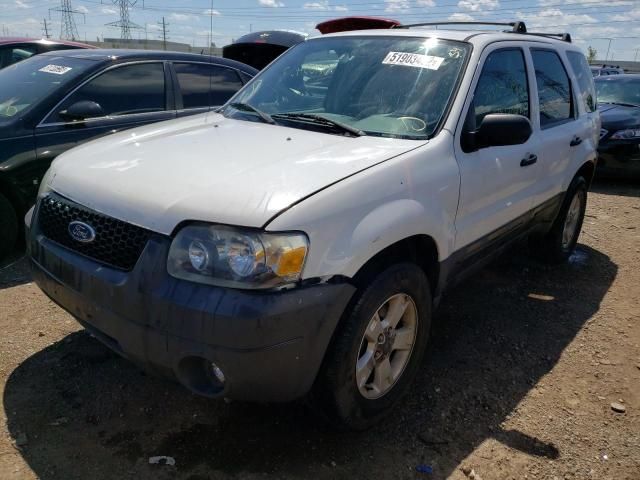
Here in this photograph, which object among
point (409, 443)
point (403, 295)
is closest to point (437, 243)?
point (403, 295)

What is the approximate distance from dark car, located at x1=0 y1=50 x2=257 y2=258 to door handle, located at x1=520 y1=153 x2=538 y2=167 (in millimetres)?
3311

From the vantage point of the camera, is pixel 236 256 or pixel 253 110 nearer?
pixel 236 256

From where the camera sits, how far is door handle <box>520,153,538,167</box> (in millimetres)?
3424

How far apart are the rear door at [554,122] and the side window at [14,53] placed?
6.52 m

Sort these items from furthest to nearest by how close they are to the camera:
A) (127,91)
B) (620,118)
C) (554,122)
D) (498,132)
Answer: (620,118), (127,91), (554,122), (498,132)

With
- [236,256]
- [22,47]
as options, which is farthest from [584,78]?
[22,47]

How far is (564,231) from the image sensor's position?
15.8 ft

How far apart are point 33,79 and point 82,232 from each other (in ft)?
10.4

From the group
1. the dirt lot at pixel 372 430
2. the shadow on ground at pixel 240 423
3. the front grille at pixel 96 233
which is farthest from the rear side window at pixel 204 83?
the front grille at pixel 96 233

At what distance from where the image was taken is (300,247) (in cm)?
199

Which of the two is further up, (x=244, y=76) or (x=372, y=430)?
(x=244, y=76)

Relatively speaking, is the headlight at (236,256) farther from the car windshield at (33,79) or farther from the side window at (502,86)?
the car windshield at (33,79)

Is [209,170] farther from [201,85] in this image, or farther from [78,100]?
[201,85]

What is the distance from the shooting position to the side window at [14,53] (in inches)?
285
